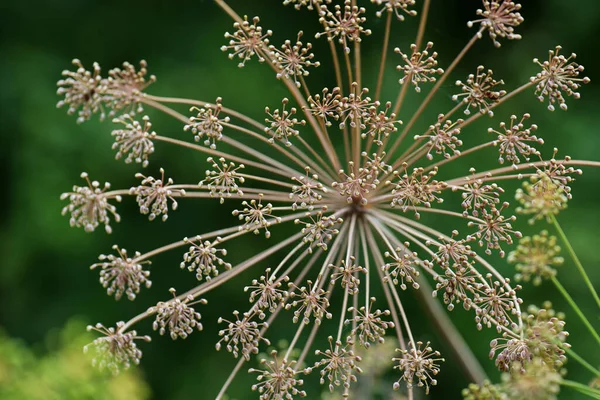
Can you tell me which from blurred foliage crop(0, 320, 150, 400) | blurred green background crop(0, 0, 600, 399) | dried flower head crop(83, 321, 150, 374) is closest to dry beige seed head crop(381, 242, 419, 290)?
dried flower head crop(83, 321, 150, 374)

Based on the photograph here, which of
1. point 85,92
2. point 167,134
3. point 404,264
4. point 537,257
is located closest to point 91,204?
point 85,92

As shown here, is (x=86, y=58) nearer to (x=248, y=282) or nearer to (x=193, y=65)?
(x=193, y=65)

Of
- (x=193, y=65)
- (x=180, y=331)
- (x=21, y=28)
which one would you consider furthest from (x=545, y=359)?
(x=21, y=28)

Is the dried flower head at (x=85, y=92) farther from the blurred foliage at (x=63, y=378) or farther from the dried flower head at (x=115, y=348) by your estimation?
the blurred foliage at (x=63, y=378)

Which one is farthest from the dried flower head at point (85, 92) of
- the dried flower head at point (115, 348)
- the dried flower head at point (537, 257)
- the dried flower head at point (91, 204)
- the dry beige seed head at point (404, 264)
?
the dried flower head at point (537, 257)

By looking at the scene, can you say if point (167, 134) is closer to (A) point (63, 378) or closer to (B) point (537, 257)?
(A) point (63, 378)
